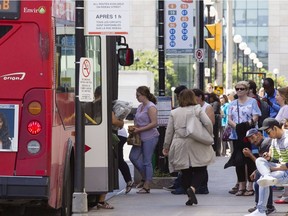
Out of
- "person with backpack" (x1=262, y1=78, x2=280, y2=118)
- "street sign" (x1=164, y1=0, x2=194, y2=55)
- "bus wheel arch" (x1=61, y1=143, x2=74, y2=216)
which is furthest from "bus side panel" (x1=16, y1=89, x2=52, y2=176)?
"street sign" (x1=164, y1=0, x2=194, y2=55)

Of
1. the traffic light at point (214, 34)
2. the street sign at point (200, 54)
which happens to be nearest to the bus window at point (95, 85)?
the street sign at point (200, 54)

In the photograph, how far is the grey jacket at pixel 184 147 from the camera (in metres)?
15.3

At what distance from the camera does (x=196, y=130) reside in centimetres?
1533

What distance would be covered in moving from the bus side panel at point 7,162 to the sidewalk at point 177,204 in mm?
3077

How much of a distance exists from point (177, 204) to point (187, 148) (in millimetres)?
905

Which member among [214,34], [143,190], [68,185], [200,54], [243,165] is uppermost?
[214,34]

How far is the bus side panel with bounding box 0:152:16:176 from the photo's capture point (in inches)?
448

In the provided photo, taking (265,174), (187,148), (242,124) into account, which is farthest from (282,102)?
(265,174)

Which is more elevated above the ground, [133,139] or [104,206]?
[133,139]

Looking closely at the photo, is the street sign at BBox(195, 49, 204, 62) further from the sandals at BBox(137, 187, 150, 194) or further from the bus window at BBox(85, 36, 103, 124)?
the bus window at BBox(85, 36, 103, 124)

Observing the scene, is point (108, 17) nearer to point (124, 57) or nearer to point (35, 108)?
point (35, 108)

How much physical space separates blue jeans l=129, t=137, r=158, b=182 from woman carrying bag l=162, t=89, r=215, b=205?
5.89ft

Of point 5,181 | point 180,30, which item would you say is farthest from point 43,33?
point 180,30

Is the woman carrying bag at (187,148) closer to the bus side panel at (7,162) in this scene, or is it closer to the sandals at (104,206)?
the sandals at (104,206)
